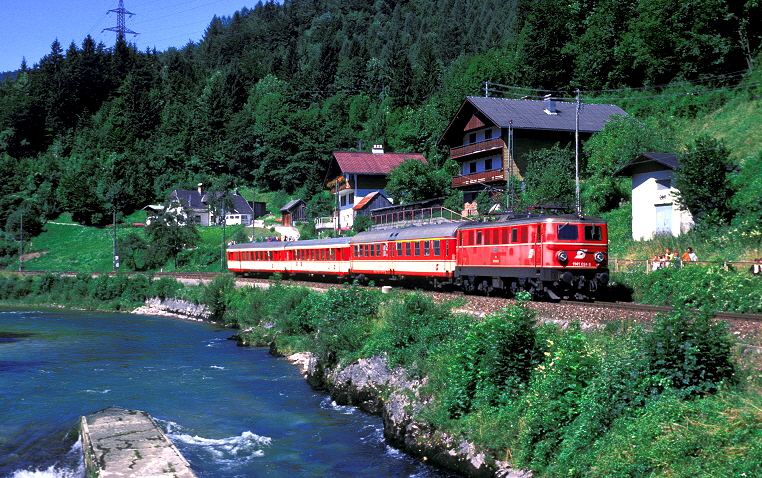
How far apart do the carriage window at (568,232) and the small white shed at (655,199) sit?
33.8ft

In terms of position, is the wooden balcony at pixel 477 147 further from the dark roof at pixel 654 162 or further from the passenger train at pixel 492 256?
the dark roof at pixel 654 162

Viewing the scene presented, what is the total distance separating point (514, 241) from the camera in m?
24.3

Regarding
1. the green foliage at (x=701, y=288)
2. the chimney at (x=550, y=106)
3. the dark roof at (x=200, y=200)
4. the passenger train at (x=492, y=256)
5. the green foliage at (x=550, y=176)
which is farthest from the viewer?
the dark roof at (x=200, y=200)

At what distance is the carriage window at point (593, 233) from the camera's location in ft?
76.0

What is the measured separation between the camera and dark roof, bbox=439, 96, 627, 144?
180 feet

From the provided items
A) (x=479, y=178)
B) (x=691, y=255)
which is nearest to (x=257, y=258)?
(x=479, y=178)

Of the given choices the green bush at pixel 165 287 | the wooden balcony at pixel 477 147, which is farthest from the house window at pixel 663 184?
the green bush at pixel 165 287

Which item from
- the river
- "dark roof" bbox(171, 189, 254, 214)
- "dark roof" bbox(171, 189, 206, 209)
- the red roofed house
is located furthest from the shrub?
"dark roof" bbox(171, 189, 206, 209)

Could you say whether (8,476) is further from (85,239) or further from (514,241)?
(85,239)

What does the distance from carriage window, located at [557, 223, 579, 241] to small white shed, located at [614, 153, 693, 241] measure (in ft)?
33.8

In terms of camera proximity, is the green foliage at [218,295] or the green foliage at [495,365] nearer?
the green foliage at [495,365]

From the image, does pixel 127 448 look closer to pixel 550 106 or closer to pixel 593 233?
pixel 593 233

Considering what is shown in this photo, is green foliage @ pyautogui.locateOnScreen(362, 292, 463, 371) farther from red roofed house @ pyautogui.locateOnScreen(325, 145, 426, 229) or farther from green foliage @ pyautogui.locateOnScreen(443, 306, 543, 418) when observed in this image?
red roofed house @ pyautogui.locateOnScreen(325, 145, 426, 229)

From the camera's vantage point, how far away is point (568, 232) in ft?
74.9
